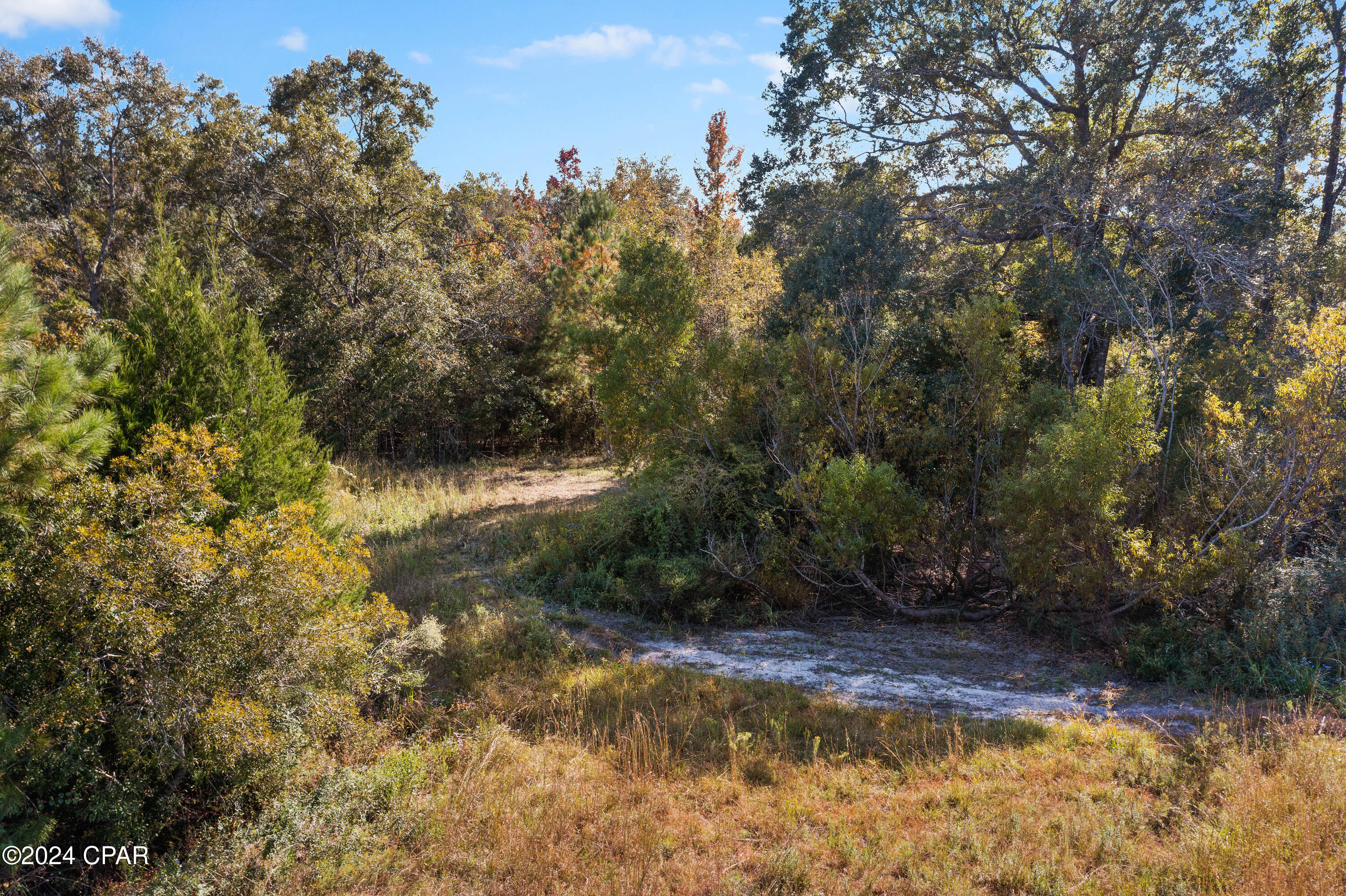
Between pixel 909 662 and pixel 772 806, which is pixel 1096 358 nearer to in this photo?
pixel 909 662

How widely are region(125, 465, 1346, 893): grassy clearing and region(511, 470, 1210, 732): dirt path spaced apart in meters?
0.52

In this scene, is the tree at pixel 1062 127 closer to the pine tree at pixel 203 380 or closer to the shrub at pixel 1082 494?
the shrub at pixel 1082 494

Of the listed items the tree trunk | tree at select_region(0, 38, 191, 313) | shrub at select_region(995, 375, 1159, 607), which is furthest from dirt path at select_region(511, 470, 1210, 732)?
tree at select_region(0, 38, 191, 313)

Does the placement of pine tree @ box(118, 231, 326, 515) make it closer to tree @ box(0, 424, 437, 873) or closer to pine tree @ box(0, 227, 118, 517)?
pine tree @ box(0, 227, 118, 517)

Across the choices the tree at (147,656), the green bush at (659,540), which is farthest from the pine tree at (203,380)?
the green bush at (659,540)

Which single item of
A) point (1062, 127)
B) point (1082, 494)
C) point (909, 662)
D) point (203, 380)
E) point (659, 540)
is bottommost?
point (909, 662)

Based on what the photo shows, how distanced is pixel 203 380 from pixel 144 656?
2.46 meters

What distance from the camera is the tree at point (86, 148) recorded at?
15359 millimetres

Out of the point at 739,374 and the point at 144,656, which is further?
the point at 739,374

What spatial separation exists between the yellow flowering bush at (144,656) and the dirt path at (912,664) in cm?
361

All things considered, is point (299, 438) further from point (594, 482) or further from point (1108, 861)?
point (594, 482)

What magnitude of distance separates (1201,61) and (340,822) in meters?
14.1

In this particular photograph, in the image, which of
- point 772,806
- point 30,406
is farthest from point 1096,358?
point 30,406

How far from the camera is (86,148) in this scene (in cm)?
1599
